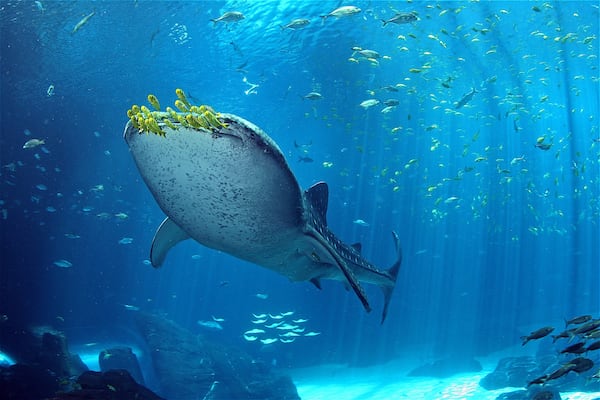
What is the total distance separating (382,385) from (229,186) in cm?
1897

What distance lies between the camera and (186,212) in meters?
3.38

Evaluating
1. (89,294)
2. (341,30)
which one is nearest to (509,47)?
(341,30)

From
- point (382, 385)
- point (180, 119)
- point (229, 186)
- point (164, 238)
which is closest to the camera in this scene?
point (180, 119)

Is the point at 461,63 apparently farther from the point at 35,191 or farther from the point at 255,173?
the point at 35,191

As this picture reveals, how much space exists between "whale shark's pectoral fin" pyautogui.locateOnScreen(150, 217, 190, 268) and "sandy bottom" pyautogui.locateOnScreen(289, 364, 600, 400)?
1310 centimetres

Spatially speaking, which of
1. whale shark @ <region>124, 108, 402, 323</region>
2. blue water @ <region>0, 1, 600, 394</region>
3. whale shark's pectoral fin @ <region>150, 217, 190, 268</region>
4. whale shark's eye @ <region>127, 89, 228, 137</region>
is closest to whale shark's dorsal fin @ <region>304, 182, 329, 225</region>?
whale shark @ <region>124, 108, 402, 323</region>

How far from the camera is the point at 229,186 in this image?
299cm

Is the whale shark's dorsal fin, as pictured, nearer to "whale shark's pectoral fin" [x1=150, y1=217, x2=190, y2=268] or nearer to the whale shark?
the whale shark

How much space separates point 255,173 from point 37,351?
11.3 metres

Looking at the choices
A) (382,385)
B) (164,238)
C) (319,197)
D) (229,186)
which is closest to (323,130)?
(382,385)

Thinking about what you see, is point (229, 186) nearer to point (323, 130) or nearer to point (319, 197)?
point (319, 197)

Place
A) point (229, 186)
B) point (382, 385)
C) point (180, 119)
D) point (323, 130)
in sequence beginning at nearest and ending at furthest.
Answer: point (180, 119) → point (229, 186) → point (382, 385) → point (323, 130)

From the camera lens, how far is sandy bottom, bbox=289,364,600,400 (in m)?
14.9

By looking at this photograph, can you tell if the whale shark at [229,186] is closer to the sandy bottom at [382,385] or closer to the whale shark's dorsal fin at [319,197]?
the whale shark's dorsal fin at [319,197]
